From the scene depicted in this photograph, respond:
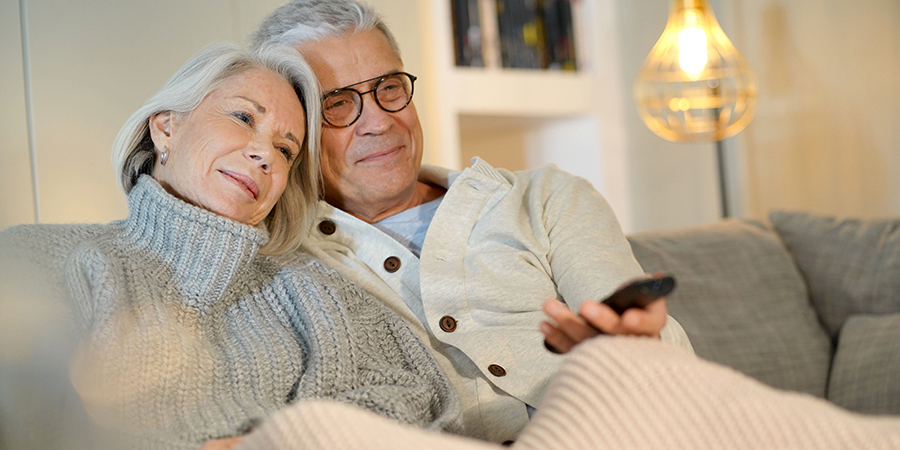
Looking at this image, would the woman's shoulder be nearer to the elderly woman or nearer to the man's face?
the elderly woman

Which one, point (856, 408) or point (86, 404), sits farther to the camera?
point (856, 408)

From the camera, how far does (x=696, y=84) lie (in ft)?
8.16

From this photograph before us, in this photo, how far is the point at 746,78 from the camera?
2.42 metres

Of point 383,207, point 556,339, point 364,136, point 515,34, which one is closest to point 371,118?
point 364,136

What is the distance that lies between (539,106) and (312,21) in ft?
4.33

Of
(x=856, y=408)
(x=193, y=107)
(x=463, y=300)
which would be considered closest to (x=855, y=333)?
(x=856, y=408)

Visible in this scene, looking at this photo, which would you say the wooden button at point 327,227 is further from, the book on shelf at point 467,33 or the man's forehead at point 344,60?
the book on shelf at point 467,33

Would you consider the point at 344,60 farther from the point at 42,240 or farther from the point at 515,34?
the point at 515,34

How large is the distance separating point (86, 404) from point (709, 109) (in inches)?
88.0

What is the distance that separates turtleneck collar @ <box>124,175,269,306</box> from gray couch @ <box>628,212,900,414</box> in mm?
921

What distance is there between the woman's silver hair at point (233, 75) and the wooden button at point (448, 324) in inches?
10.2

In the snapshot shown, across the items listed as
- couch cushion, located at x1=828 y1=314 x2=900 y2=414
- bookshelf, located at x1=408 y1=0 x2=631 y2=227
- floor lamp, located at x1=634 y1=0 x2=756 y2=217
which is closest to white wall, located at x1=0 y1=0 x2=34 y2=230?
bookshelf, located at x1=408 y1=0 x2=631 y2=227

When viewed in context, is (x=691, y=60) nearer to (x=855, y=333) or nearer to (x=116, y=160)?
(x=855, y=333)

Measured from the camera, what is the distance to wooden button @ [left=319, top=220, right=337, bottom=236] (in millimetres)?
1236
